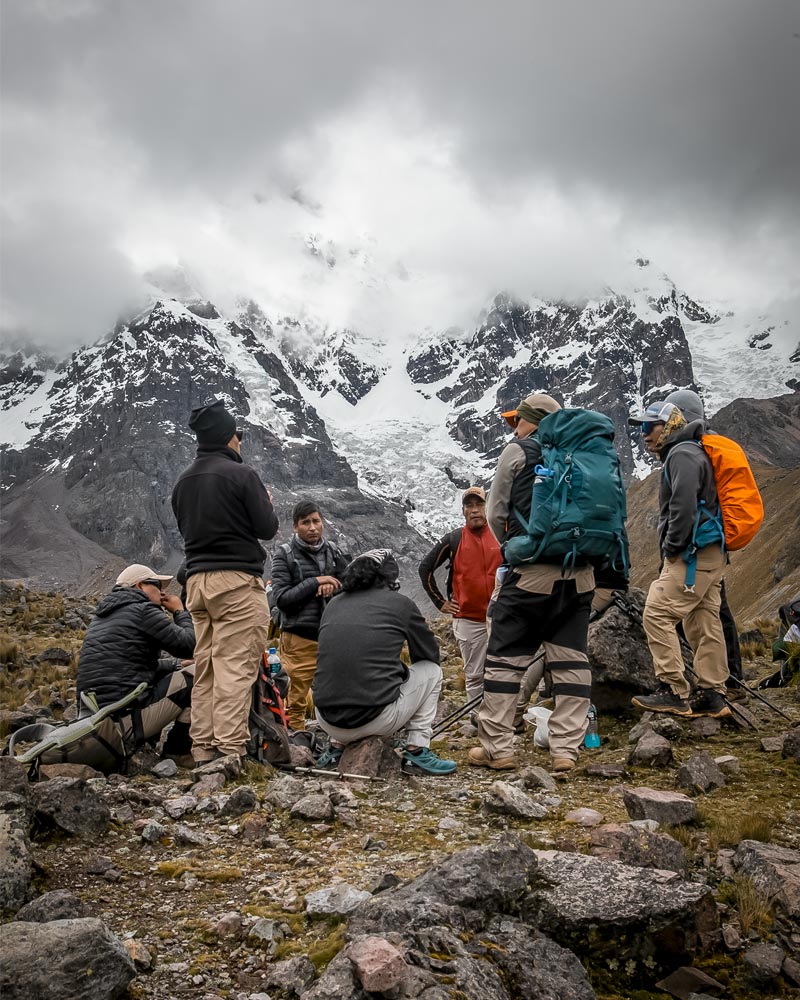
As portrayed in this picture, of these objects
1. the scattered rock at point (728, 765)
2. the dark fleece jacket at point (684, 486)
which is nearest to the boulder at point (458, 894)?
the scattered rock at point (728, 765)

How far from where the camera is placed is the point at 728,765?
536 centimetres

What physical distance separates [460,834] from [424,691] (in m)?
1.87

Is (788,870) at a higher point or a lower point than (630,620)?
lower

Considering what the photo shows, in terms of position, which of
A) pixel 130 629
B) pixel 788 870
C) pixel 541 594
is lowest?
pixel 788 870

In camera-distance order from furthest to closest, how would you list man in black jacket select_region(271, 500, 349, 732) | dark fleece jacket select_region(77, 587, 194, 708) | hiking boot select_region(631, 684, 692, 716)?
man in black jacket select_region(271, 500, 349, 732) → hiking boot select_region(631, 684, 692, 716) → dark fleece jacket select_region(77, 587, 194, 708)

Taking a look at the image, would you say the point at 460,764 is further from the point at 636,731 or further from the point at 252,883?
the point at 252,883

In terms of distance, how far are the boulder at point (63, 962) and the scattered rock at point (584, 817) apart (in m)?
2.74

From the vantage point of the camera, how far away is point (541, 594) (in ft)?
19.0

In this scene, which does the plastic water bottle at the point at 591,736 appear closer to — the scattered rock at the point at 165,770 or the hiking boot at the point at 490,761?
the hiking boot at the point at 490,761

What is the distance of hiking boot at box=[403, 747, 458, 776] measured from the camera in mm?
5833

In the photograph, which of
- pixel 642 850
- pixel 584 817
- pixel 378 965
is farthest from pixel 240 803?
pixel 378 965

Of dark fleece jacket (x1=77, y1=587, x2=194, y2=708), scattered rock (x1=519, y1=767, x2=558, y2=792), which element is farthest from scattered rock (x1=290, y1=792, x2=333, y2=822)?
dark fleece jacket (x1=77, y1=587, x2=194, y2=708)

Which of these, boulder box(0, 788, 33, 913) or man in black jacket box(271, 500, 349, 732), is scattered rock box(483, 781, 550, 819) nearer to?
boulder box(0, 788, 33, 913)

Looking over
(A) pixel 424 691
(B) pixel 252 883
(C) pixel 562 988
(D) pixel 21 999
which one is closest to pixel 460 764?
(A) pixel 424 691
